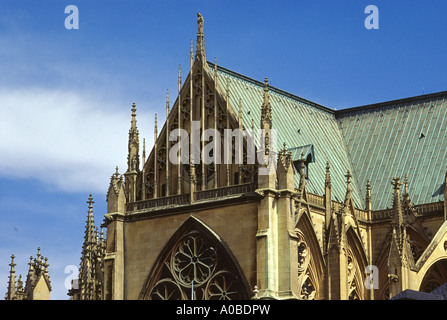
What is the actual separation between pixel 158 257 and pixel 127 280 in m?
2.84

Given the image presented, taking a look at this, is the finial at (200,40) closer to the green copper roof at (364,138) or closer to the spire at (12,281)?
the green copper roof at (364,138)

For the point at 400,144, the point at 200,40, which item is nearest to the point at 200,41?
the point at 200,40

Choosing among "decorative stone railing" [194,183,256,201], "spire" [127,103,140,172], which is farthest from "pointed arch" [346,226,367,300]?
"spire" [127,103,140,172]

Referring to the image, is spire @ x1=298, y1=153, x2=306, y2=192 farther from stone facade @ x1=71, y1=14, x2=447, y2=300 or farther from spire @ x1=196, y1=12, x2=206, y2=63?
spire @ x1=196, y1=12, x2=206, y2=63

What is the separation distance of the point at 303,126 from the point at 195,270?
17.1 meters

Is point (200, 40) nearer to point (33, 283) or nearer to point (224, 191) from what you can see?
point (224, 191)

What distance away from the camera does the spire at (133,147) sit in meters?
86.1

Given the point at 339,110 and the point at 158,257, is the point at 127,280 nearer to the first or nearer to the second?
the point at 158,257

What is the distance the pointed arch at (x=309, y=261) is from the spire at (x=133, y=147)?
12.1m

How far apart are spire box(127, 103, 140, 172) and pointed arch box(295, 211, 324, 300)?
39.6 feet

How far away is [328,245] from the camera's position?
83000mm

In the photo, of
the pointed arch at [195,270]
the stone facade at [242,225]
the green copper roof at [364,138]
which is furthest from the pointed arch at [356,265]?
the pointed arch at [195,270]

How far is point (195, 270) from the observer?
8125cm
